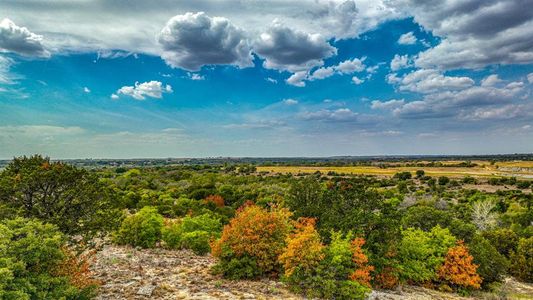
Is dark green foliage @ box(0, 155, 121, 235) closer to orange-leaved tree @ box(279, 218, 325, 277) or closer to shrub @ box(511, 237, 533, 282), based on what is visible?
orange-leaved tree @ box(279, 218, 325, 277)

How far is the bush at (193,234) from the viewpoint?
2372cm

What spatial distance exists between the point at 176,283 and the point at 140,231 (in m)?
8.95

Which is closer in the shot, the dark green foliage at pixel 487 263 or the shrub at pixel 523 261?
the dark green foliage at pixel 487 263

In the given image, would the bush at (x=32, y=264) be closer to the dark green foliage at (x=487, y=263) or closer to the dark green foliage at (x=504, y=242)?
the dark green foliage at (x=487, y=263)

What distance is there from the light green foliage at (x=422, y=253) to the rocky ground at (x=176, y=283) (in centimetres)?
88

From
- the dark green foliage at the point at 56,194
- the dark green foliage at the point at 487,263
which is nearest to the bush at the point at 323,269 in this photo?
the dark green foliage at the point at 56,194

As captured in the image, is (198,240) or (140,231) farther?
(140,231)

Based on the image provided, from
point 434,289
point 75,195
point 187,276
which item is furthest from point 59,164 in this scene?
point 434,289

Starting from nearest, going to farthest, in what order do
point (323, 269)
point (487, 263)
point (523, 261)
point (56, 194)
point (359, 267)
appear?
point (56, 194) → point (323, 269) → point (359, 267) → point (487, 263) → point (523, 261)

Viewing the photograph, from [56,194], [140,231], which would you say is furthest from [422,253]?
[56,194]

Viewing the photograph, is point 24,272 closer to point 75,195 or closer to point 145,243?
point 75,195

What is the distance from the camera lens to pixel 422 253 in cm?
2030

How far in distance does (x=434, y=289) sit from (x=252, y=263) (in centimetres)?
1082

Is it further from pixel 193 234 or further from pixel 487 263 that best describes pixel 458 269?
pixel 193 234
